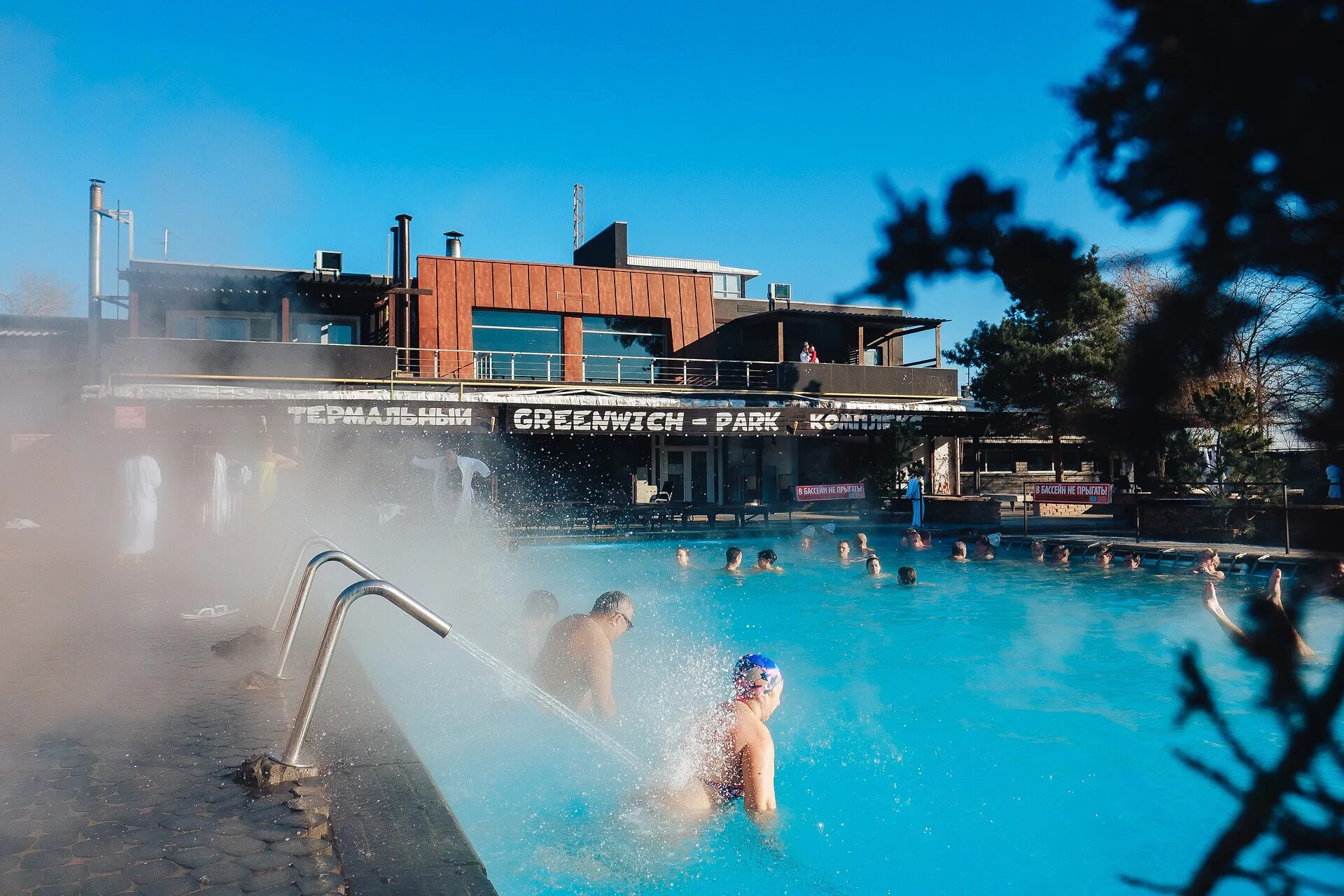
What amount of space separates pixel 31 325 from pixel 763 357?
22619 millimetres

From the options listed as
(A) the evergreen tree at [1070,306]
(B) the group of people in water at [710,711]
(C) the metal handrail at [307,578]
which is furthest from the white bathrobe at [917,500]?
(A) the evergreen tree at [1070,306]

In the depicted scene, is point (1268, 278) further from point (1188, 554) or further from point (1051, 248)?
point (1188, 554)

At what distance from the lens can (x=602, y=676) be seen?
247 inches

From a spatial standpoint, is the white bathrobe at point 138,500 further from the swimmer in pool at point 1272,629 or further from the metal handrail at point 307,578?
the swimmer in pool at point 1272,629

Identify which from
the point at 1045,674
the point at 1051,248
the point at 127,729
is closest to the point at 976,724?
the point at 1045,674

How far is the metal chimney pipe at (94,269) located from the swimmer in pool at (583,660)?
5.89 metres

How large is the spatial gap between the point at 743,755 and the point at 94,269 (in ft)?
25.5

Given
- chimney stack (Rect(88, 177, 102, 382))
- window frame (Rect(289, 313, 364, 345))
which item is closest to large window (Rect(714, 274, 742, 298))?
window frame (Rect(289, 313, 364, 345))

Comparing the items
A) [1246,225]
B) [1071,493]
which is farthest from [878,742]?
[1071,493]

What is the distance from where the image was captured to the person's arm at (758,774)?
203 inches

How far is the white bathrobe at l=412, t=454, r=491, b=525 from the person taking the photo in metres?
18.6

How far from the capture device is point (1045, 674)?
9.93 meters

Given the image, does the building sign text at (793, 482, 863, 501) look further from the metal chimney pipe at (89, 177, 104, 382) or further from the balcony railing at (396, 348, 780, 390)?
the metal chimney pipe at (89, 177, 104, 382)

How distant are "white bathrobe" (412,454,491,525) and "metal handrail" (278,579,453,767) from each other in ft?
48.6
